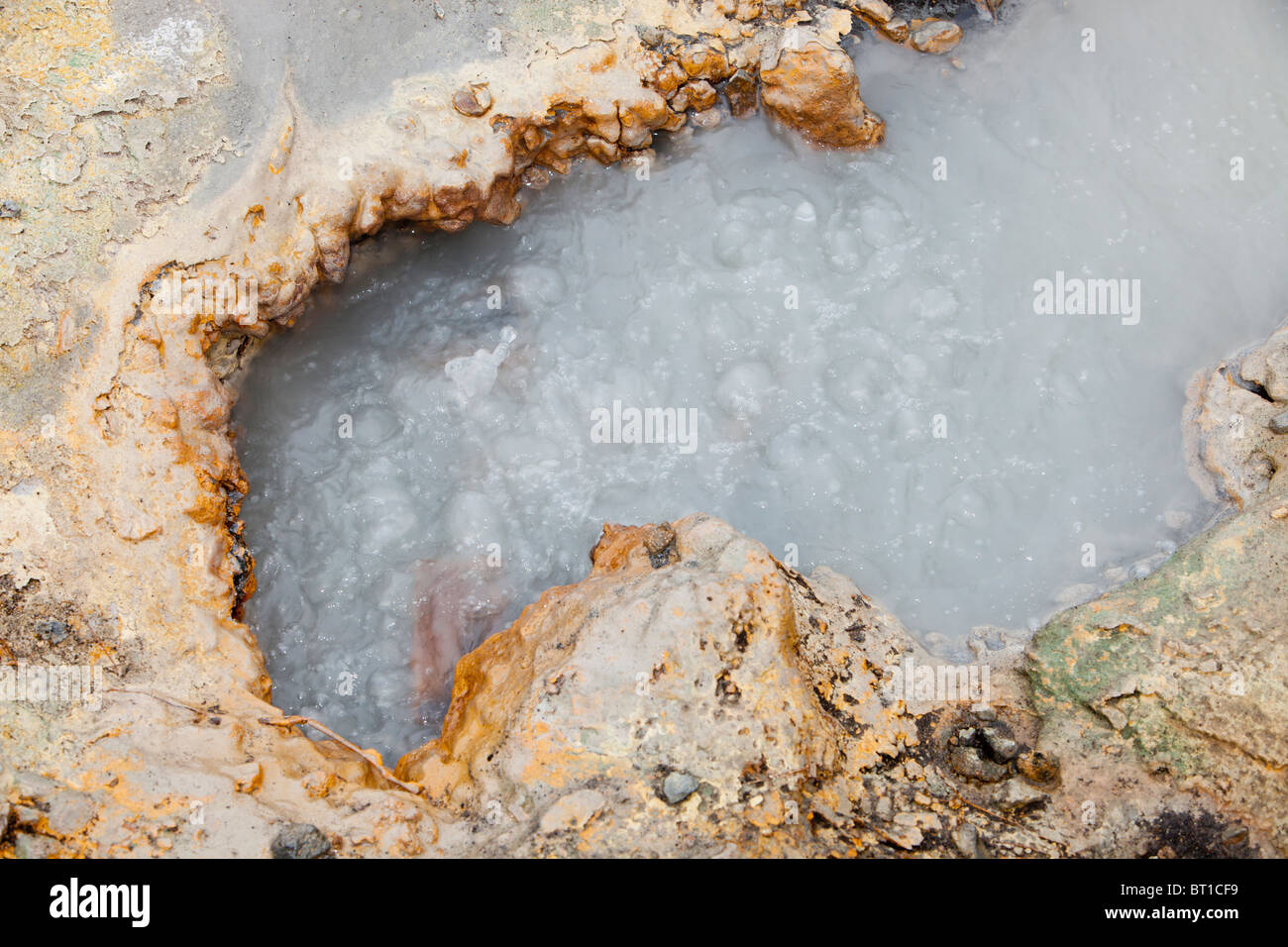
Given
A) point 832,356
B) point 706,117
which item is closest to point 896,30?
point 706,117

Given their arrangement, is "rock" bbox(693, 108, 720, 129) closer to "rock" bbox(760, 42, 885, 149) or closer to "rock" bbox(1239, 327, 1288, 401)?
"rock" bbox(760, 42, 885, 149)

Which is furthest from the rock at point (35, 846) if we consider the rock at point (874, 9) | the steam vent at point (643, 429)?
the rock at point (874, 9)

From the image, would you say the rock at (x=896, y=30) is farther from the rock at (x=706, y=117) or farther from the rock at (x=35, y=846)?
the rock at (x=35, y=846)

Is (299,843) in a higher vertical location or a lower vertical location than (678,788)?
lower

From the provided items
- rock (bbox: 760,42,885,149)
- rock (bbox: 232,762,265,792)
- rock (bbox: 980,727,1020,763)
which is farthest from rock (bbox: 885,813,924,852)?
rock (bbox: 760,42,885,149)

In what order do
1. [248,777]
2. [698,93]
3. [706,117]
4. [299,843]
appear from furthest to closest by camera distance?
[706,117] → [698,93] → [248,777] → [299,843]

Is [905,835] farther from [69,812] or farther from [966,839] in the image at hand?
[69,812]
